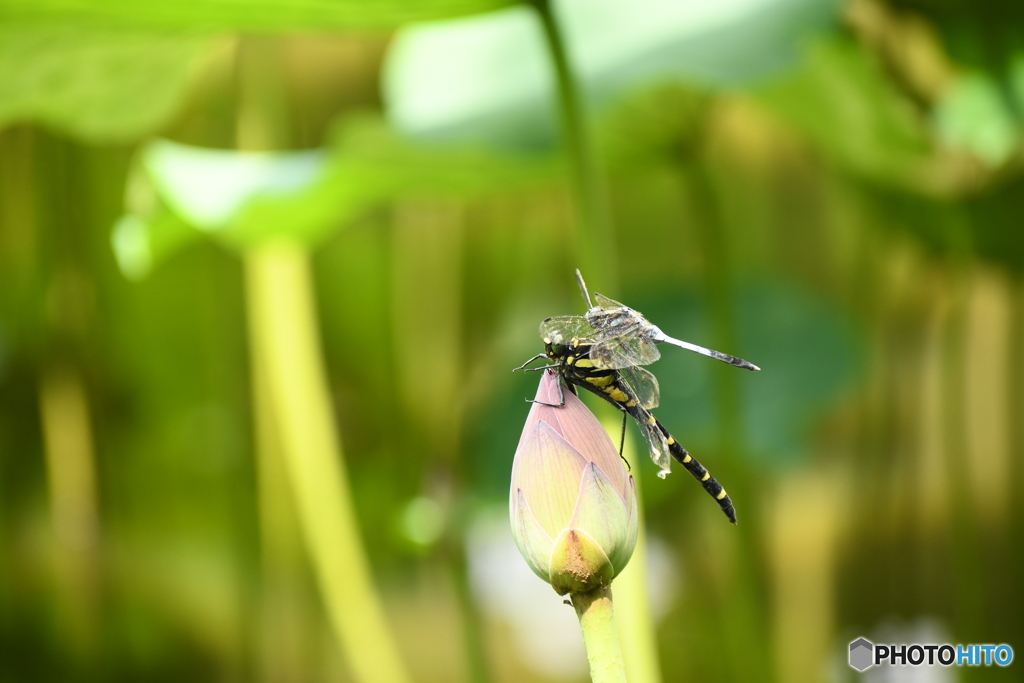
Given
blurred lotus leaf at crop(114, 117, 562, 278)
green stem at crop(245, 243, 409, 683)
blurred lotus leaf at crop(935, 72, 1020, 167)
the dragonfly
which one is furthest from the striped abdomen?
green stem at crop(245, 243, 409, 683)

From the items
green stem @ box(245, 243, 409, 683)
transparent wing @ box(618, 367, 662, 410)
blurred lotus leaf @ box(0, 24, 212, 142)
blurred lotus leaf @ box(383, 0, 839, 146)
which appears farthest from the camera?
green stem @ box(245, 243, 409, 683)

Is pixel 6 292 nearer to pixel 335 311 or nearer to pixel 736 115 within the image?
pixel 335 311

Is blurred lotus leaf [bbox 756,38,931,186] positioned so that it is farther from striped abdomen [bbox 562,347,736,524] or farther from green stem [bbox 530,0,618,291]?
striped abdomen [bbox 562,347,736,524]

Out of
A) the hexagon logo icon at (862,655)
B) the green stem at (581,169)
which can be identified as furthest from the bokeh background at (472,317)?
the hexagon logo icon at (862,655)

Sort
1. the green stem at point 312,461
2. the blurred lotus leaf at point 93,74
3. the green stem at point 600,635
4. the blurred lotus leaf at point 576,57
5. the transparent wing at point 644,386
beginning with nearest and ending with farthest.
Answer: the green stem at point 600,635, the transparent wing at point 644,386, the blurred lotus leaf at point 93,74, the blurred lotus leaf at point 576,57, the green stem at point 312,461

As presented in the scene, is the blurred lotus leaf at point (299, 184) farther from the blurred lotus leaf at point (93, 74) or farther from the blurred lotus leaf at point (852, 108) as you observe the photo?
the blurred lotus leaf at point (852, 108)

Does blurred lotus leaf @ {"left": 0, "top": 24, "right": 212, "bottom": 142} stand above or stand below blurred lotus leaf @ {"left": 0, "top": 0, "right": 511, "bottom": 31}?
above

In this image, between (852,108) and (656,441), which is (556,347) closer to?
(656,441)
